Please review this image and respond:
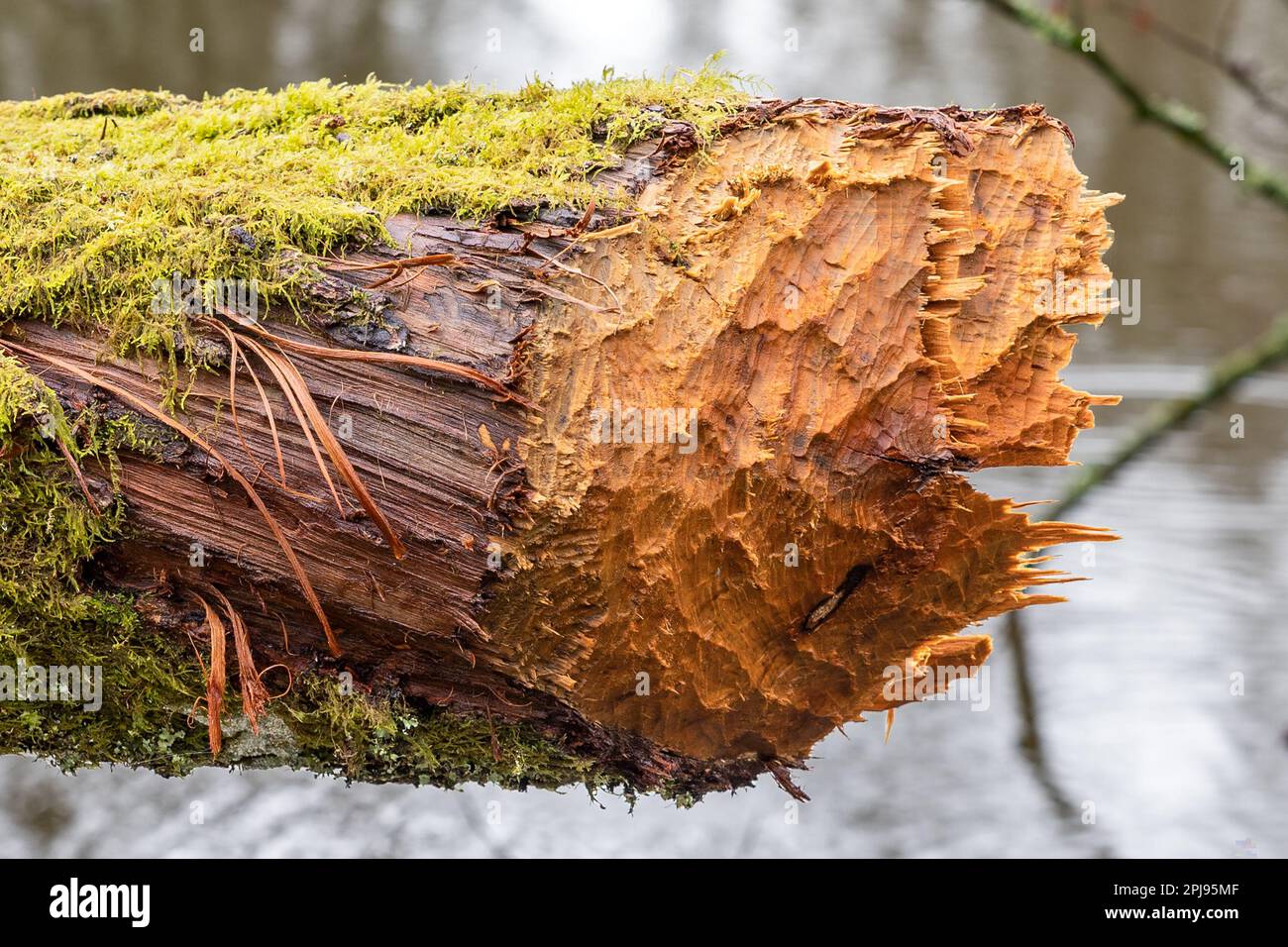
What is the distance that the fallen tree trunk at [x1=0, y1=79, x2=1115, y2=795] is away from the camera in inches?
23.8

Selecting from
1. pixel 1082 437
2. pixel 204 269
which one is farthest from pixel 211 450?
pixel 1082 437

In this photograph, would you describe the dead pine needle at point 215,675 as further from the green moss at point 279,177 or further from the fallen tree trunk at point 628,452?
the green moss at point 279,177

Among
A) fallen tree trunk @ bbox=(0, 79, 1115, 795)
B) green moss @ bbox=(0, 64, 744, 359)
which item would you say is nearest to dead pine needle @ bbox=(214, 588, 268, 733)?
fallen tree trunk @ bbox=(0, 79, 1115, 795)

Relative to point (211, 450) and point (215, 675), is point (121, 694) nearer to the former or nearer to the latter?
point (215, 675)

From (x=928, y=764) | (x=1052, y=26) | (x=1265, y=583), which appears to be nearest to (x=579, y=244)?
(x=1052, y=26)

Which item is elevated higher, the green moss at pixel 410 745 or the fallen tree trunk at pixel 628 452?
the fallen tree trunk at pixel 628 452

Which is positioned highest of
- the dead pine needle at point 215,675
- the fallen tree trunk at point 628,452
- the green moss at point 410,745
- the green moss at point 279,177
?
the green moss at point 279,177

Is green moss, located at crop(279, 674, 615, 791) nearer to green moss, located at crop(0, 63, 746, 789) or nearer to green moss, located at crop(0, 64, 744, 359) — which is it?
green moss, located at crop(0, 63, 746, 789)

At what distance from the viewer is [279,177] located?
690mm

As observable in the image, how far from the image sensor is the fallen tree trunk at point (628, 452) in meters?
0.60

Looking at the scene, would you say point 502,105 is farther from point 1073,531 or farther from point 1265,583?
point 1265,583

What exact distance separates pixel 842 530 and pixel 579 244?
0.80 ft

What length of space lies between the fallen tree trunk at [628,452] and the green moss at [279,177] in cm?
2

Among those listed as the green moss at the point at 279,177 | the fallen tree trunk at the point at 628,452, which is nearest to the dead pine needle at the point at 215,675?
the fallen tree trunk at the point at 628,452
